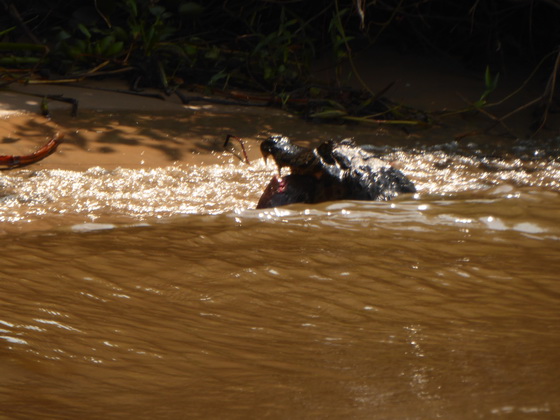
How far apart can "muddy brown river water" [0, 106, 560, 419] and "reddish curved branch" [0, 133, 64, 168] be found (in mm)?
82

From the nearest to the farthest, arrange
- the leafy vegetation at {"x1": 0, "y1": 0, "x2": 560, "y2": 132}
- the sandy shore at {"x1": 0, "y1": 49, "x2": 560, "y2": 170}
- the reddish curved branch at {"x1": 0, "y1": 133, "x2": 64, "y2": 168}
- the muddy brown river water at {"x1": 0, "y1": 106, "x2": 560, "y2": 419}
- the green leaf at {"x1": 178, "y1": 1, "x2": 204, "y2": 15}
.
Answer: the muddy brown river water at {"x1": 0, "y1": 106, "x2": 560, "y2": 419}
the reddish curved branch at {"x1": 0, "y1": 133, "x2": 64, "y2": 168}
the sandy shore at {"x1": 0, "y1": 49, "x2": 560, "y2": 170}
the leafy vegetation at {"x1": 0, "y1": 0, "x2": 560, "y2": 132}
the green leaf at {"x1": 178, "y1": 1, "x2": 204, "y2": 15}

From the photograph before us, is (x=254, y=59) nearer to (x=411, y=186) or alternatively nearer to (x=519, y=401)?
(x=411, y=186)

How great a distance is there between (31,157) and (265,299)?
2262 mm

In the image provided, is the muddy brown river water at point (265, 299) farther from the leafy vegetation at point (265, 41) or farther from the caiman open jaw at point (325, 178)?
the leafy vegetation at point (265, 41)

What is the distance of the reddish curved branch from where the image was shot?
13.4 ft

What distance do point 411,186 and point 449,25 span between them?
335cm

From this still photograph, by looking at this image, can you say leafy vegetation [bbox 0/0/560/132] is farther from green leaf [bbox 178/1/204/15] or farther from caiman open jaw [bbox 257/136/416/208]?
caiman open jaw [bbox 257/136/416/208]

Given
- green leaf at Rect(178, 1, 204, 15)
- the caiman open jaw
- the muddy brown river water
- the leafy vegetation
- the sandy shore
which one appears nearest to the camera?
the muddy brown river water

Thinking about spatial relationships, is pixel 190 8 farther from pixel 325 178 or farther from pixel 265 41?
pixel 325 178

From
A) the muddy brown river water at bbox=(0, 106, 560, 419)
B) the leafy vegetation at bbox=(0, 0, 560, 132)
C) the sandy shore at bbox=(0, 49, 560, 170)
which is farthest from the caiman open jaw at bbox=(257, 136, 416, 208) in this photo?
the leafy vegetation at bbox=(0, 0, 560, 132)

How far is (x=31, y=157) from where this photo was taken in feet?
13.7

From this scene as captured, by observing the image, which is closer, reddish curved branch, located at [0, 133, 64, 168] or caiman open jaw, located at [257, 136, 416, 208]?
caiman open jaw, located at [257, 136, 416, 208]

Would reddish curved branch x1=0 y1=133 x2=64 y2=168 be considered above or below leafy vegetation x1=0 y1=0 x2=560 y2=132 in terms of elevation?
below

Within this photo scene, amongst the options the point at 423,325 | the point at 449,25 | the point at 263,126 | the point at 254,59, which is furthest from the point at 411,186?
the point at 449,25
